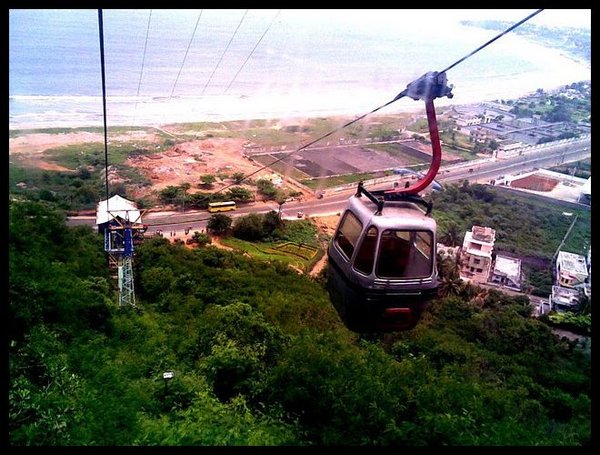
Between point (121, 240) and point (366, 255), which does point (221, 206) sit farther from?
point (366, 255)

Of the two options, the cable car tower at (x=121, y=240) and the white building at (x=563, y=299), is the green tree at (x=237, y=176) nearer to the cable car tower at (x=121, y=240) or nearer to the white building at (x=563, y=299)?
the cable car tower at (x=121, y=240)

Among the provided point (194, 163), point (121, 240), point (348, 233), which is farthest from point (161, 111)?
point (348, 233)

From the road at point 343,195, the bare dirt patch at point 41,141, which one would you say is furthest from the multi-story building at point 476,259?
the bare dirt patch at point 41,141

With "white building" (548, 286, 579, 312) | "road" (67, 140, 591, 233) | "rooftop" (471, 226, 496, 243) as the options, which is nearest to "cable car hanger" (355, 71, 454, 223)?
"road" (67, 140, 591, 233)

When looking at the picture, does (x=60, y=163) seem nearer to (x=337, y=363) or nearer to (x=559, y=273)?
(x=337, y=363)
